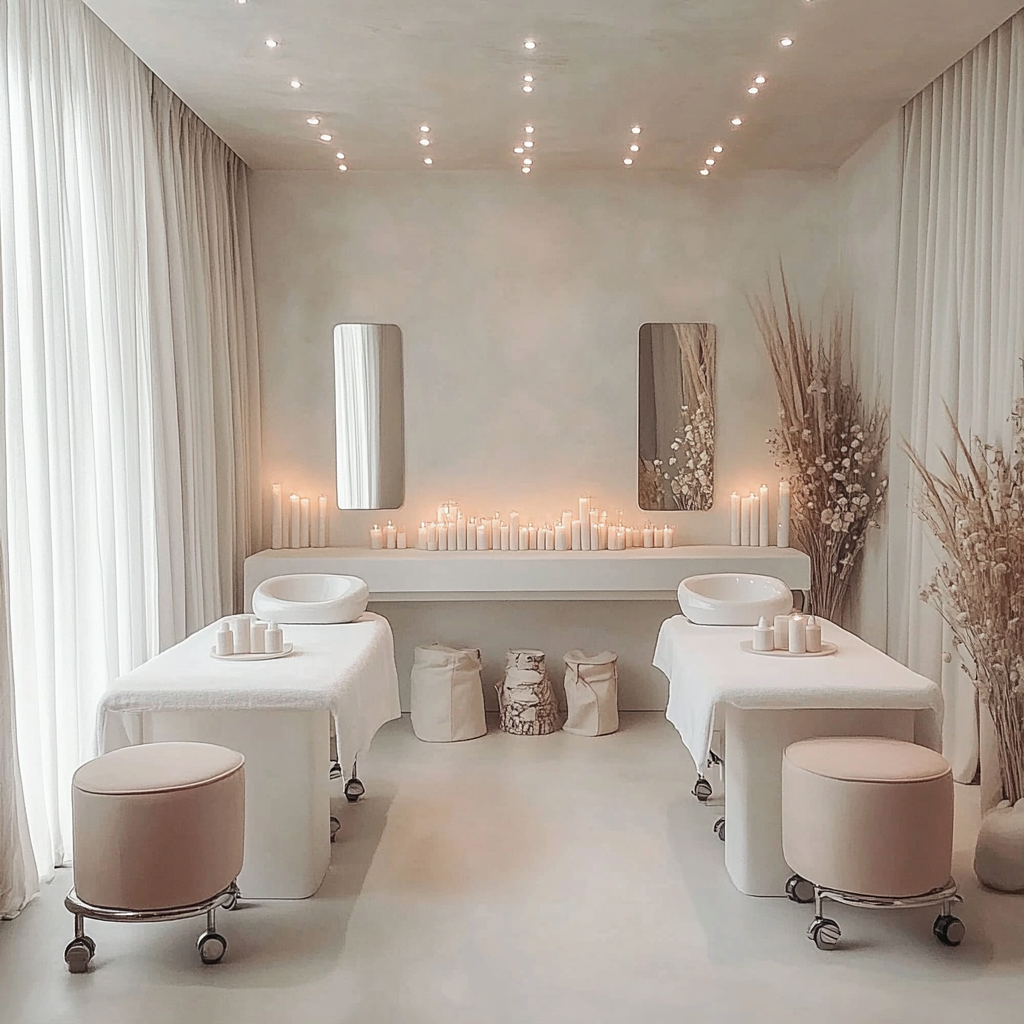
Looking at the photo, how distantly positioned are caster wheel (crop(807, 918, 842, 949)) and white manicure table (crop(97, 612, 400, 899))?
52.6 inches

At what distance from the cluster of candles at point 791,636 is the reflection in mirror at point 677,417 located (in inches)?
76.8

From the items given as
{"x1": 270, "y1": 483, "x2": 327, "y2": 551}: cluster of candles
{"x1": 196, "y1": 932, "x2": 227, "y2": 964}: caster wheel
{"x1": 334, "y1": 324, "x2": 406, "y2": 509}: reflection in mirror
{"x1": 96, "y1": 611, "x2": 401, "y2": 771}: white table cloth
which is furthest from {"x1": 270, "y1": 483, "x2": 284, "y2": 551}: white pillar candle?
{"x1": 196, "y1": 932, "x2": 227, "y2": 964}: caster wheel

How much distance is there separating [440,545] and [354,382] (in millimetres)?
909

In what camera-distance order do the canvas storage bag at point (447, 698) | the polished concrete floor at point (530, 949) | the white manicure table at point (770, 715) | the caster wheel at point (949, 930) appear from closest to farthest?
the polished concrete floor at point (530, 949), the caster wheel at point (949, 930), the white manicure table at point (770, 715), the canvas storage bag at point (447, 698)

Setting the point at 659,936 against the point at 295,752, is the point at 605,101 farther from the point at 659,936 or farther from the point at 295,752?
the point at 659,936

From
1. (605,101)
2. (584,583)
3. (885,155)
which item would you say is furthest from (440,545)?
(885,155)

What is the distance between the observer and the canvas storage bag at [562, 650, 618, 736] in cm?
498

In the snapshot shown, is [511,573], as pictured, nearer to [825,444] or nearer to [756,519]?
[756,519]

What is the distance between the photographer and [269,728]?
3.14 meters

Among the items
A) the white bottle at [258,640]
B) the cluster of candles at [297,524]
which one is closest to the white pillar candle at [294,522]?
the cluster of candles at [297,524]

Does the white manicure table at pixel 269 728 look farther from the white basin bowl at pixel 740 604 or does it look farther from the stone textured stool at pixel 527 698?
the stone textured stool at pixel 527 698

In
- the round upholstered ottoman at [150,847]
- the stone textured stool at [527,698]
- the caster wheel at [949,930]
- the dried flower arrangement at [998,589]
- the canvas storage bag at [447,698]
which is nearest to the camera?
the round upholstered ottoman at [150,847]

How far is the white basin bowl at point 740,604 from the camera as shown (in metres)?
3.86

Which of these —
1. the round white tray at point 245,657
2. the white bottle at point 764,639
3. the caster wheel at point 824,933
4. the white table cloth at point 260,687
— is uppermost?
the white bottle at point 764,639
